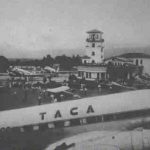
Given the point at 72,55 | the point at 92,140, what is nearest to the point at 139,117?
the point at 92,140

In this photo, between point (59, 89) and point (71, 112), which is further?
point (59, 89)

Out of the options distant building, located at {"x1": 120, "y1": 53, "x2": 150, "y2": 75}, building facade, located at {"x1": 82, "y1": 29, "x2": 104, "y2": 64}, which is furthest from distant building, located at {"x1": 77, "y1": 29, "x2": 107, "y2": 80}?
distant building, located at {"x1": 120, "y1": 53, "x2": 150, "y2": 75}

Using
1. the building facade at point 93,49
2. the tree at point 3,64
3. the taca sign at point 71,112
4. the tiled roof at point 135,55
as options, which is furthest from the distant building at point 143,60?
the tree at point 3,64

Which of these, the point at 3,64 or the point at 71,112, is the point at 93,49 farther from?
the point at 3,64

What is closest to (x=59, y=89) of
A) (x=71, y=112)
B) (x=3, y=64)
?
(x=71, y=112)

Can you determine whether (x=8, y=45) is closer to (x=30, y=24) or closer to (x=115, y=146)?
(x=30, y=24)

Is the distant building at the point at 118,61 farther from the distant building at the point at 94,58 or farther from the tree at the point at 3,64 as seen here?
the tree at the point at 3,64

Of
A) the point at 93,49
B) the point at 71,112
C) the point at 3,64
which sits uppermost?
the point at 93,49

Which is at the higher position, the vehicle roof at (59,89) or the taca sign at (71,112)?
the vehicle roof at (59,89)
